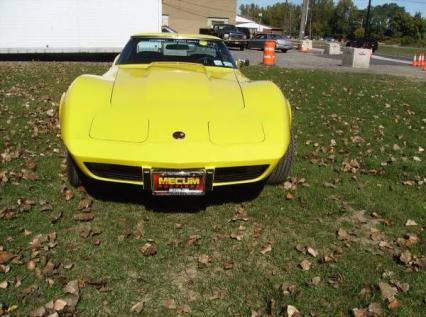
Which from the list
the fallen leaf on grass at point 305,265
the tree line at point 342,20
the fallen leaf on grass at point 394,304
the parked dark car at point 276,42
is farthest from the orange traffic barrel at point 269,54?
the tree line at point 342,20

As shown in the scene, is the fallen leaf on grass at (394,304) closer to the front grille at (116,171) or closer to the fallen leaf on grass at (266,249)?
the fallen leaf on grass at (266,249)

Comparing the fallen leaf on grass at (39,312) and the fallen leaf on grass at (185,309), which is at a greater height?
the fallen leaf on grass at (39,312)

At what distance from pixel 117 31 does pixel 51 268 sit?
1520cm

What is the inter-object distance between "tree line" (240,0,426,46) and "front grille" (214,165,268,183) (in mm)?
114876

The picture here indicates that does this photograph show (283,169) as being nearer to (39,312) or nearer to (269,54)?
(39,312)

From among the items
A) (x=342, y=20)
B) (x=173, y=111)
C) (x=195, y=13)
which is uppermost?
(x=342, y=20)

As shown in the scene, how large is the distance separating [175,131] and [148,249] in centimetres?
98

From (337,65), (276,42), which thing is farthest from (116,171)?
(276,42)

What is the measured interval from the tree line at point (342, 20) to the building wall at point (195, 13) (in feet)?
215

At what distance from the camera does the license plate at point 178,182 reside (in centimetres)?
346

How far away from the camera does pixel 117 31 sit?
55.6ft

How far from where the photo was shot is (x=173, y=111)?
3.88m

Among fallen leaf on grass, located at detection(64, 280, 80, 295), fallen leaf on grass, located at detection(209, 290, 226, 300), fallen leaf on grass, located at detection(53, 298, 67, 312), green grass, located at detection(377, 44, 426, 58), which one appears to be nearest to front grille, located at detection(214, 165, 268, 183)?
fallen leaf on grass, located at detection(209, 290, 226, 300)

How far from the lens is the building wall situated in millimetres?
49594
